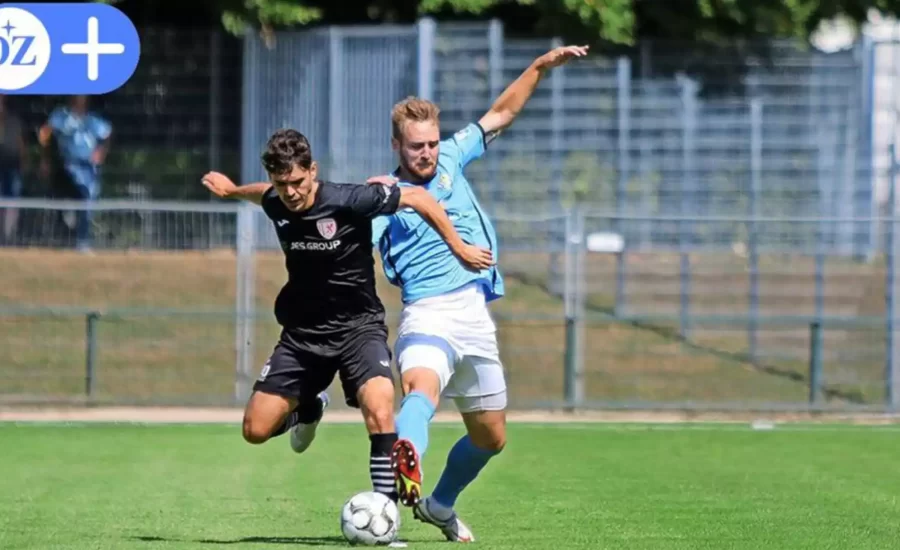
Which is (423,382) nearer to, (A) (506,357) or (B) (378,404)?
(B) (378,404)

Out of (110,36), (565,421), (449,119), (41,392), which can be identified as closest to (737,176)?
(449,119)

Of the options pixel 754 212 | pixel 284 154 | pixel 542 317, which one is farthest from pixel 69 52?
pixel 754 212

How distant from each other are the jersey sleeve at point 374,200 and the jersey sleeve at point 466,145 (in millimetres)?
812

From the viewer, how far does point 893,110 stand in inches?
866

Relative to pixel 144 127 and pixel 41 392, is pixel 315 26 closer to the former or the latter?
pixel 144 127

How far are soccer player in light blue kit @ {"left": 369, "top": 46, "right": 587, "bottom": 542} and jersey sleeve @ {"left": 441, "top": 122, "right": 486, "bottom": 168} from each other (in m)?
0.18

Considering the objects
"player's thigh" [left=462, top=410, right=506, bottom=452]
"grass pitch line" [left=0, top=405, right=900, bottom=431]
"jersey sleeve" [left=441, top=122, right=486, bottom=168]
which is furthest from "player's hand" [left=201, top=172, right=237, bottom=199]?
"grass pitch line" [left=0, top=405, right=900, bottom=431]

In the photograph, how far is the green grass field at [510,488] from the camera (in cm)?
898

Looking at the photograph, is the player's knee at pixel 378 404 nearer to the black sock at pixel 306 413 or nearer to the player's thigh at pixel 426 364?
the player's thigh at pixel 426 364

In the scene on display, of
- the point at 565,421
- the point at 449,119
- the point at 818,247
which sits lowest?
the point at 565,421

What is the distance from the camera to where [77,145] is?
2225 centimetres

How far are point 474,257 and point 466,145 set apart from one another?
3.76 feet

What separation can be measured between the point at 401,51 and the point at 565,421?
6066mm

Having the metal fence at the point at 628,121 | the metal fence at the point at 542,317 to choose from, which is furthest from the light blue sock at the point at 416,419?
the metal fence at the point at 628,121
